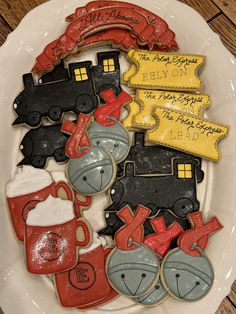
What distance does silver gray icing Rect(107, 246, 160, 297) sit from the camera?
33.6 inches

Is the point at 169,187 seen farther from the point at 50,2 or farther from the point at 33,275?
the point at 50,2

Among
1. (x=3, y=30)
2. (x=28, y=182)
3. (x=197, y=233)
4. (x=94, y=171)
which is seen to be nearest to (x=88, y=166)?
(x=94, y=171)

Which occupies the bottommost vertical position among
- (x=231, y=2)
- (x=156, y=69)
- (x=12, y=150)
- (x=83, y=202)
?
(x=83, y=202)

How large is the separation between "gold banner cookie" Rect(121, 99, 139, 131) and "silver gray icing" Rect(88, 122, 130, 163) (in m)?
0.03

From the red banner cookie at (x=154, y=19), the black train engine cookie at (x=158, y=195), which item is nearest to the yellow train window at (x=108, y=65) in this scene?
the red banner cookie at (x=154, y=19)

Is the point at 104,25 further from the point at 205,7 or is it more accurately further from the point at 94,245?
the point at 94,245

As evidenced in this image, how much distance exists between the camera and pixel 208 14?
3.41 feet

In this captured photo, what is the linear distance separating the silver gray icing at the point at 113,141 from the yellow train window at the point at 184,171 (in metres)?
0.11

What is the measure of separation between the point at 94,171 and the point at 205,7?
0.46 metres

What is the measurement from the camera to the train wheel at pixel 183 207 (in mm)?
893

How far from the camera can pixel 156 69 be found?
0.93 metres

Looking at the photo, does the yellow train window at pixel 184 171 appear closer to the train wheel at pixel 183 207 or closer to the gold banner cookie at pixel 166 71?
the train wheel at pixel 183 207

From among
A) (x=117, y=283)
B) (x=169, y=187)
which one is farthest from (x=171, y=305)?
(x=169, y=187)

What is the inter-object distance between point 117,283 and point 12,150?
347mm
